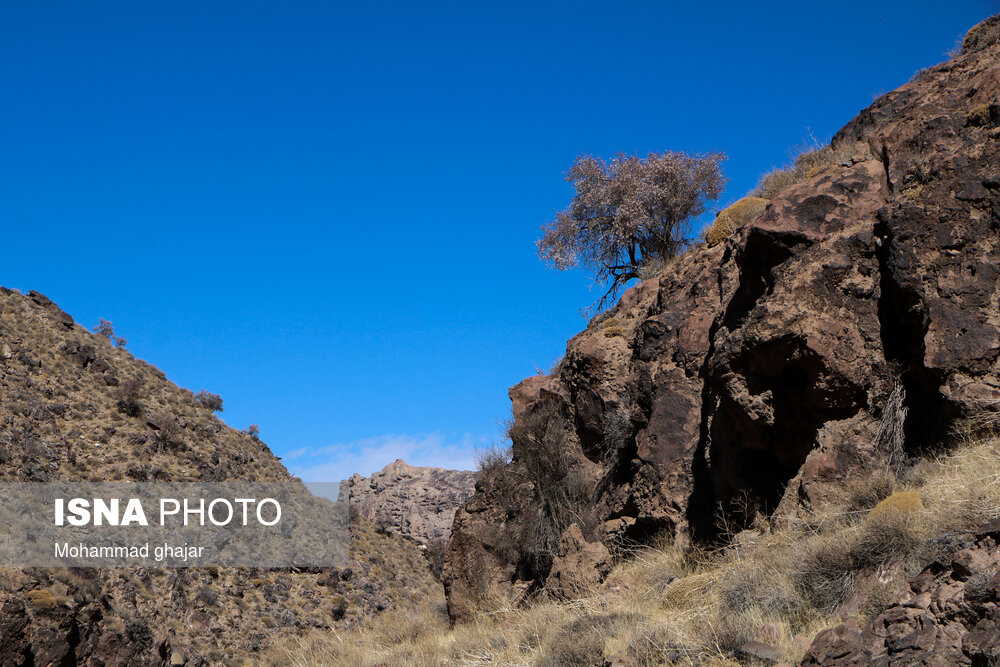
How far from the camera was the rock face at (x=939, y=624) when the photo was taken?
5133 millimetres

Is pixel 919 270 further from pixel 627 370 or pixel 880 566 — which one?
pixel 627 370

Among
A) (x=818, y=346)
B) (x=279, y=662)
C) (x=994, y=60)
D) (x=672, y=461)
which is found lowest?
(x=279, y=662)

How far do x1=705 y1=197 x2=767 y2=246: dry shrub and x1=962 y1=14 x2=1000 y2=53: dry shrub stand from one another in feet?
12.6

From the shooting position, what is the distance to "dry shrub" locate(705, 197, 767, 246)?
14.5m

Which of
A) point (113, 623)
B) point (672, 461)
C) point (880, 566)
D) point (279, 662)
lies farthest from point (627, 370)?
point (113, 623)

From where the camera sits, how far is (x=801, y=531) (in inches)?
348

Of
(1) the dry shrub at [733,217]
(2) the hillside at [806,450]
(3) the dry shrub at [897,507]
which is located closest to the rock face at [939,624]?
(2) the hillside at [806,450]

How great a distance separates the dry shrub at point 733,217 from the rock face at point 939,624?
9.16m

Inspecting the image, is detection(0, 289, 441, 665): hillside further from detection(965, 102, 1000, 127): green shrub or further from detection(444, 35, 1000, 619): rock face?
detection(965, 102, 1000, 127): green shrub

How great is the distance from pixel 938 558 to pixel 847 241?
15.9 feet

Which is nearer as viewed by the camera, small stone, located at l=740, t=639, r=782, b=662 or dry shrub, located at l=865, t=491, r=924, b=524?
small stone, located at l=740, t=639, r=782, b=662

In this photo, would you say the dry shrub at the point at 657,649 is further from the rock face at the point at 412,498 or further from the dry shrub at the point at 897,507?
the rock face at the point at 412,498

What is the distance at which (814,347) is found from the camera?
9516 mm

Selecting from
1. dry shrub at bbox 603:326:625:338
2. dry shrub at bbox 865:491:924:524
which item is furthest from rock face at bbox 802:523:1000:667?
dry shrub at bbox 603:326:625:338
